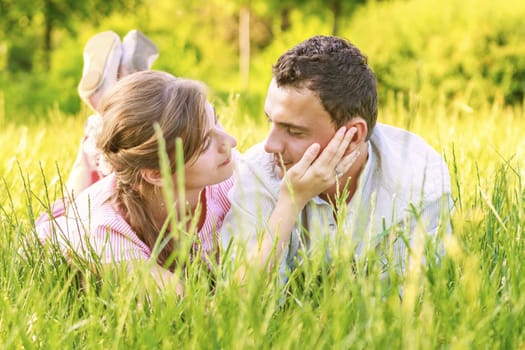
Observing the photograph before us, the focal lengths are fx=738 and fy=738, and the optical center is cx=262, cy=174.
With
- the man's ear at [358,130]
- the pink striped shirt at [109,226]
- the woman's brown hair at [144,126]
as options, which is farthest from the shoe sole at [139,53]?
the man's ear at [358,130]

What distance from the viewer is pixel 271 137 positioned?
99.1 inches

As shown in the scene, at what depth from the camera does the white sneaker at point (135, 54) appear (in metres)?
3.81

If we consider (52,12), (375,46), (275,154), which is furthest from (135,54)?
(52,12)

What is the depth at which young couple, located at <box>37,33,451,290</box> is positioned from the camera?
2469mm

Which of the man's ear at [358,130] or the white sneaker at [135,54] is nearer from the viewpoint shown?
the man's ear at [358,130]

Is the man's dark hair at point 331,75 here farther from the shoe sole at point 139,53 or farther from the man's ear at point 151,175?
the shoe sole at point 139,53

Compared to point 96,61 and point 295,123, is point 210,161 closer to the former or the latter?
point 295,123

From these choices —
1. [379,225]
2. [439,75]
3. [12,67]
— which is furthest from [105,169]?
[12,67]

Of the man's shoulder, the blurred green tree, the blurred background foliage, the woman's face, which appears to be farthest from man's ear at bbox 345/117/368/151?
the blurred green tree

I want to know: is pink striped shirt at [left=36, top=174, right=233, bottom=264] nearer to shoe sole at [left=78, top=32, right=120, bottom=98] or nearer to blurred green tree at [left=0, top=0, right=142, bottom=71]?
shoe sole at [left=78, top=32, right=120, bottom=98]

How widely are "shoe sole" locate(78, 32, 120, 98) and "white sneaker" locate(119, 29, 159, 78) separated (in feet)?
0.30

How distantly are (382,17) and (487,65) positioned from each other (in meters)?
1.72

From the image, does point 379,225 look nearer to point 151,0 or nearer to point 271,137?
point 271,137

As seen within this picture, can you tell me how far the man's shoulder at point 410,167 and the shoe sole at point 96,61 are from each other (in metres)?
1.52
